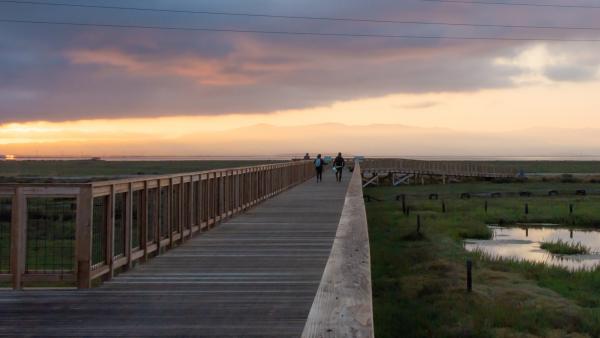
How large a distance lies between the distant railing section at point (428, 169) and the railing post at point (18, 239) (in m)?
51.9

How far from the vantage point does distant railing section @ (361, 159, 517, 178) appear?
60812 millimetres

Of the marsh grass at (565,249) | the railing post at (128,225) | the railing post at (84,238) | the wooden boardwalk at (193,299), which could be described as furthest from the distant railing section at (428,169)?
the railing post at (84,238)

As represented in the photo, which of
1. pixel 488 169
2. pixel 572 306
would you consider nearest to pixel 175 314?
pixel 572 306

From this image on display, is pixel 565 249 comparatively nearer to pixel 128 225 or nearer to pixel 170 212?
pixel 170 212

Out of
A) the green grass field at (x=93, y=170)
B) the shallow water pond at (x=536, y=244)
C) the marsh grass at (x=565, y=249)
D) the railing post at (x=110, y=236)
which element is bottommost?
the shallow water pond at (x=536, y=244)

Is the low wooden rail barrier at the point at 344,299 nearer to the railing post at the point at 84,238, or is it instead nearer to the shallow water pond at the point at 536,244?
the railing post at the point at 84,238

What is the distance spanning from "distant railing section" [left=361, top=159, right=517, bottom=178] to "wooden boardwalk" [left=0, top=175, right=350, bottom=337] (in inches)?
1942

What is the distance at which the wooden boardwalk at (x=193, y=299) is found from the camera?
531cm

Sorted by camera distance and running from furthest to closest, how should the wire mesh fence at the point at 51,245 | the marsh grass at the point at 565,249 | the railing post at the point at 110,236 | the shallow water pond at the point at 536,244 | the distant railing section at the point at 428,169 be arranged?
the distant railing section at the point at 428,169 → the marsh grass at the point at 565,249 → the shallow water pond at the point at 536,244 → the wire mesh fence at the point at 51,245 → the railing post at the point at 110,236

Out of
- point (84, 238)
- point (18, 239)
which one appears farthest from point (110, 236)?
point (18, 239)

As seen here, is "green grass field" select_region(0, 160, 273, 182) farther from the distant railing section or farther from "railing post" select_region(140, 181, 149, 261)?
"railing post" select_region(140, 181, 149, 261)

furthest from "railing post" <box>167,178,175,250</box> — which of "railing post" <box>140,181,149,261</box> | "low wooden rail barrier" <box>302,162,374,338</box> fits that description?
"low wooden rail barrier" <box>302,162,374,338</box>

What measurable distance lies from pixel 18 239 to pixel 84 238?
640mm

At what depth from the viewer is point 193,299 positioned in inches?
252
